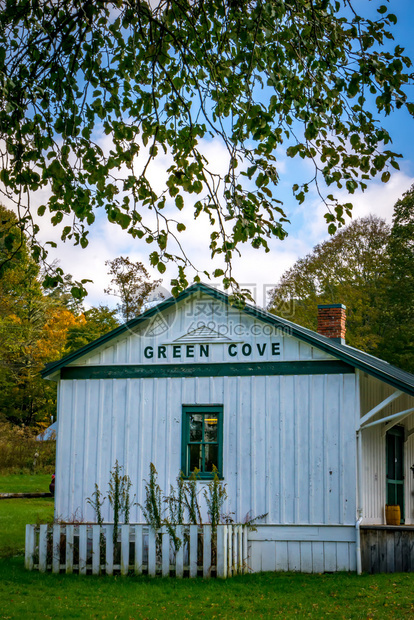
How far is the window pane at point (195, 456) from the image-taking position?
15.8 meters

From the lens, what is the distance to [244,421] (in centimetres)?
1570

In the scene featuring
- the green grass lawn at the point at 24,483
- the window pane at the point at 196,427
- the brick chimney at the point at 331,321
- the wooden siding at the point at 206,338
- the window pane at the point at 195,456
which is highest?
the brick chimney at the point at 331,321

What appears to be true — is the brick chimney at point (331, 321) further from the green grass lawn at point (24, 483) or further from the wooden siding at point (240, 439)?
the green grass lawn at point (24, 483)

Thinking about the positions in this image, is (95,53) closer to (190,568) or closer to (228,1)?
(228,1)

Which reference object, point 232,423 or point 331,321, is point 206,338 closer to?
point 232,423

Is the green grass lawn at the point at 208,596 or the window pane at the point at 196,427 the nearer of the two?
the green grass lawn at the point at 208,596

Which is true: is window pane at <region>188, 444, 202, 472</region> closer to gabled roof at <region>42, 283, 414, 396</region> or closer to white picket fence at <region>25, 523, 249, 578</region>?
white picket fence at <region>25, 523, 249, 578</region>

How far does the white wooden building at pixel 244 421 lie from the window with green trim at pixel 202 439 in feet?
0.08

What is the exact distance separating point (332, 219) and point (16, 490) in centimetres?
2448

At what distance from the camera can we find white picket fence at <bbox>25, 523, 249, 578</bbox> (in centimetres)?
1363

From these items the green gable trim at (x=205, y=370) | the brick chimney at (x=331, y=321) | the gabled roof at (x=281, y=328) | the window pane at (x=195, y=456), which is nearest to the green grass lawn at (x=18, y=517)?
the window pane at (x=195, y=456)

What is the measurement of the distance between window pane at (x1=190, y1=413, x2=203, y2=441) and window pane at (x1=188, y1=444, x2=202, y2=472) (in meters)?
0.16

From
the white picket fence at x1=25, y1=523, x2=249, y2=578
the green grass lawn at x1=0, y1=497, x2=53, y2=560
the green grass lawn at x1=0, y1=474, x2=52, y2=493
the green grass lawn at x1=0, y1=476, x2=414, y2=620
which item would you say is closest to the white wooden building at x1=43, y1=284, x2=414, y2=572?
the green grass lawn at x1=0, y1=476, x2=414, y2=620

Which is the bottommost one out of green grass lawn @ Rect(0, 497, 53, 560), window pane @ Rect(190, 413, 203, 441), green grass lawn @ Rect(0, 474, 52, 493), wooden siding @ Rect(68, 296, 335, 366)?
green grass lawn @ Rect(0, 497, 53, 560)
